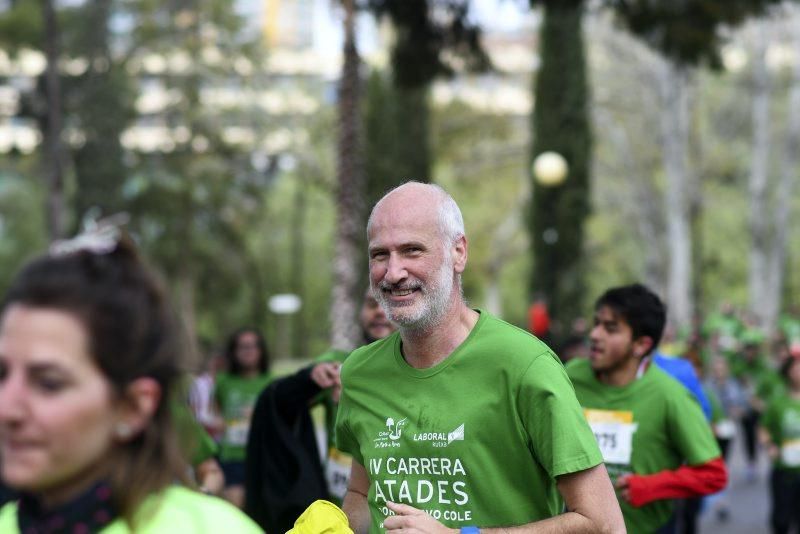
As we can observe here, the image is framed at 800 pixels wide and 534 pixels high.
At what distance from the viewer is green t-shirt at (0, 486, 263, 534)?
90.0 inches

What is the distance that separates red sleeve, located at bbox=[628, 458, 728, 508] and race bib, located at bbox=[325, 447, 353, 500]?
146cm

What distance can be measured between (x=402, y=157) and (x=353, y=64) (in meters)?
16.9

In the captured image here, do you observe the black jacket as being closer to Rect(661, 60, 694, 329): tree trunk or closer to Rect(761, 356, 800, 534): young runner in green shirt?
Rect(761, 356, 800, 534): young runner in green shirt

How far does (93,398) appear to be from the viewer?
2213 mm

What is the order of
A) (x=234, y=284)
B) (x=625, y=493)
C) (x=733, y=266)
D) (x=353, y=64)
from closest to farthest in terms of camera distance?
(x=625, y=493) < (x=353, y=64) < (x=234, y=284) < (x=733, y=266)

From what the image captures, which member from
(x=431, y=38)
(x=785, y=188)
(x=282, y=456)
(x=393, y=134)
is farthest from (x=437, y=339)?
(x=785, y=188)

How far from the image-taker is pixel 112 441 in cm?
227

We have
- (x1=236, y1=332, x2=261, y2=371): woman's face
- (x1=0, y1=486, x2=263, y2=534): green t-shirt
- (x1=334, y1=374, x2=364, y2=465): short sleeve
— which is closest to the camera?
(x1=0, y1=486, x2=263, y2=534): green t-shirt

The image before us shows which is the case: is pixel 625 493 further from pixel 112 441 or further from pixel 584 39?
pixel 584 39

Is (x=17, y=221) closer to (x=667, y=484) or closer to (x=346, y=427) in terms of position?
(x=667, y=484)

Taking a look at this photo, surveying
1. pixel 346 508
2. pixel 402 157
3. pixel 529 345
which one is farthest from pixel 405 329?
pixel 402 157

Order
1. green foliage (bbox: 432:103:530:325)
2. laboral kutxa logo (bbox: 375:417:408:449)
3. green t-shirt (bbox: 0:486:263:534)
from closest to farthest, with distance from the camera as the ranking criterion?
A: green t-shirt (bbox: 0:486:263:534), laboral kutxa logo (bbox: 375:417:408:449), green foliage (bbox: 432:103:530:325)

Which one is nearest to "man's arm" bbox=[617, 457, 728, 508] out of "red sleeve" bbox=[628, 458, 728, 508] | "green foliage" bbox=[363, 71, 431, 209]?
"red sleeve" bbox=[628, 458, 728, 508]

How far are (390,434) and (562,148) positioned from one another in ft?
107
